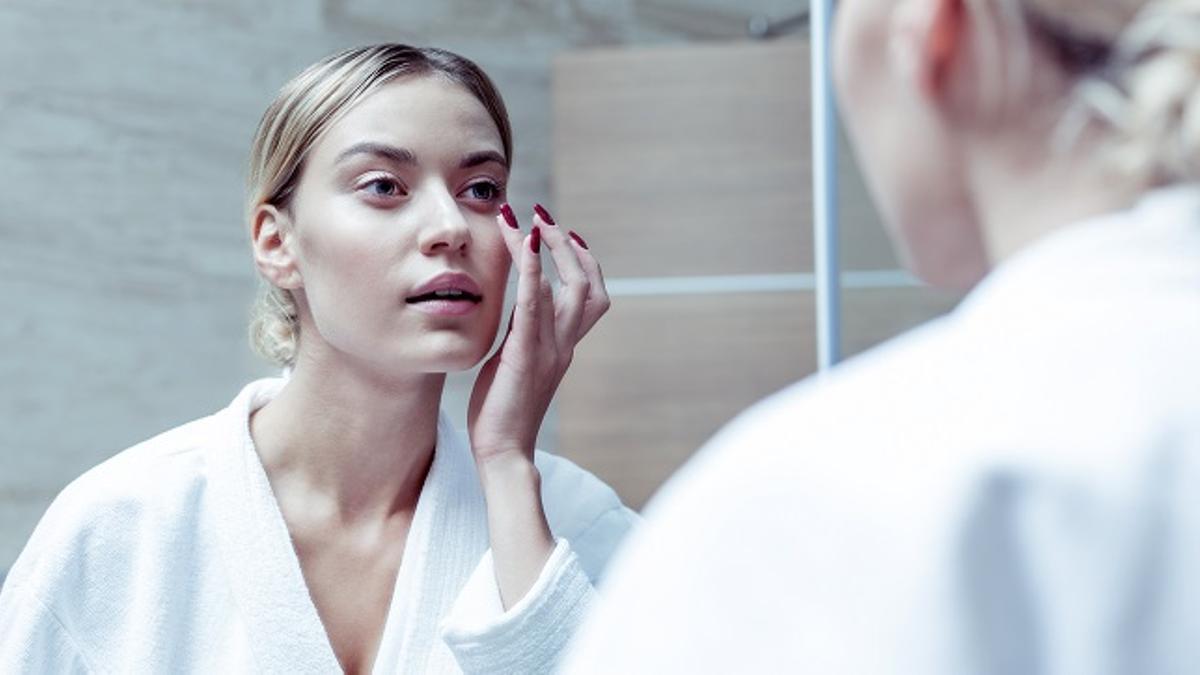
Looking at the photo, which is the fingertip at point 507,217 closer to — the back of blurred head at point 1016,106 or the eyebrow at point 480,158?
the eyebrow at point 480,158

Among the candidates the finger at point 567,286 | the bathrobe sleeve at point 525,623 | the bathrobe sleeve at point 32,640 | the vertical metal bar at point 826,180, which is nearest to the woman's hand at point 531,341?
the finger at point 567,286

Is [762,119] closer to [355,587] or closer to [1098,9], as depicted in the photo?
[355,587]

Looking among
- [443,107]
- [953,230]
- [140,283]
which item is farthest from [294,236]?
[140,283]

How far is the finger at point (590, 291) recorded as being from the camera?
127cm

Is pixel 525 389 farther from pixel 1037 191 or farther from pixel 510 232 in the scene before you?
pixel 1037 191

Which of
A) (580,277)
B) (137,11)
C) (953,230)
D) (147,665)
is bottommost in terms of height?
(147,665)

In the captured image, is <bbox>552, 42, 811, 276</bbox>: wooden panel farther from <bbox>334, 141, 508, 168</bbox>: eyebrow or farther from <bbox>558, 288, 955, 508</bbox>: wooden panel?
<bbox>334, 141, 508, 168</bbox>: eyebrow

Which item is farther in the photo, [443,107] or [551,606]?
[443,107]

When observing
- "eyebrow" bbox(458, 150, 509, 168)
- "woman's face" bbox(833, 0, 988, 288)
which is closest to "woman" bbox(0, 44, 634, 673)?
"eyebrow" bbox(458, 150, 509, 168)

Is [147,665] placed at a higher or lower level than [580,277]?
lower

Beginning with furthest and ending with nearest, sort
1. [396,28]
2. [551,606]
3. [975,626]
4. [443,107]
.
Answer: [396,28] < [443,107] < [551,606] < [975,626]

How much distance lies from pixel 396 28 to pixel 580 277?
1.45 metres

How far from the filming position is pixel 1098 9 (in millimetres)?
432

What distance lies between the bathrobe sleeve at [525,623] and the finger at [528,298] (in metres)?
0.18
